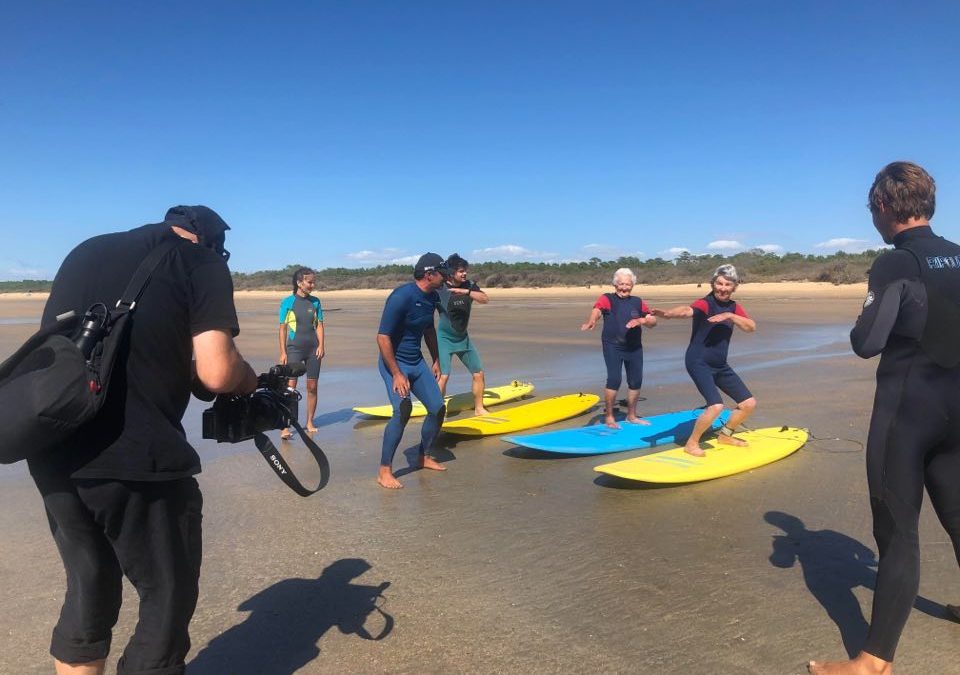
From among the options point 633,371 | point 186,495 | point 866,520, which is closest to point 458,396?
point 633,371

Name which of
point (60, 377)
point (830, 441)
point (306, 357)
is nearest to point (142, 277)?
point (60, 377)

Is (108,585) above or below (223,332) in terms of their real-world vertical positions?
below

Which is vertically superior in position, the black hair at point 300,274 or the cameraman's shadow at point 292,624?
the black hair at point 300,274

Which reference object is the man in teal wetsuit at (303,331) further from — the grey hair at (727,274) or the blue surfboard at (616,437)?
the grey hair at (727,274)

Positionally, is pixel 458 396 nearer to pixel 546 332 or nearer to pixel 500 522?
pixel 500 522

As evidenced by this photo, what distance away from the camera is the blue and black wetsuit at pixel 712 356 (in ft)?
21.8

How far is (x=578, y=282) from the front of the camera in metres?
50.3

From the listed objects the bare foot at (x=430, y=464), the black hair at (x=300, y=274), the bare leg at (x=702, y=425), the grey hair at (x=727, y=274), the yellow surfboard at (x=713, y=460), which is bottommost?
the bare foot at (x=430, y=464)

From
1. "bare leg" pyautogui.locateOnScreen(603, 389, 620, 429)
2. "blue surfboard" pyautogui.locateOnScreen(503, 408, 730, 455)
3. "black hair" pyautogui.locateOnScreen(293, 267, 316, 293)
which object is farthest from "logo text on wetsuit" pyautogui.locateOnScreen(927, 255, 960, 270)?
"black hair" pyautogui.locateOnScreen(293, 267, 316, 293)

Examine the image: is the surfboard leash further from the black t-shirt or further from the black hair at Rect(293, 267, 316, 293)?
the black t-shirt

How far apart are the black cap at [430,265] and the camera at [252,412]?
3.35 meters

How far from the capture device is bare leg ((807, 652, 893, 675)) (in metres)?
2.87

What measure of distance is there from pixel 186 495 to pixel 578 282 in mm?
48919

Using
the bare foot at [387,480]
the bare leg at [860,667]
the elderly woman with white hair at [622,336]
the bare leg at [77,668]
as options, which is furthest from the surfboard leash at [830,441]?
the bare leg at [77,668]
